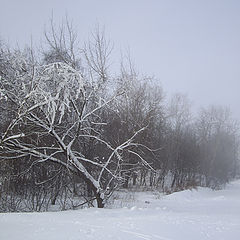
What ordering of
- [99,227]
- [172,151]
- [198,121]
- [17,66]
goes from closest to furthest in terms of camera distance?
[99,227] → [17,66] → [172,151] → [198,121]

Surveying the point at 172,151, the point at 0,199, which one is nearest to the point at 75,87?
the point at 0,199

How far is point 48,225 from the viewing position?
11.7ft

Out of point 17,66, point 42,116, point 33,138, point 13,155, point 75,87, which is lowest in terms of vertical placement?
point 13,155

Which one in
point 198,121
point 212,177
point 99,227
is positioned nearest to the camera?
point 99,227

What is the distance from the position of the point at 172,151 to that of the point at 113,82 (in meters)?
17.1

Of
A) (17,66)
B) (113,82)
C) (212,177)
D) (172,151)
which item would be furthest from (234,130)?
(17,66)

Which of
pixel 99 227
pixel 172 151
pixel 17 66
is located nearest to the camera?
pixel 99 227

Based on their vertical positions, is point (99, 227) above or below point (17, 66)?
below

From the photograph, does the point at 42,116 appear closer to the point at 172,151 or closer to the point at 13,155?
the point at 13,155

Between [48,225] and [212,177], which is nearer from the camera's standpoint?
[48,225]

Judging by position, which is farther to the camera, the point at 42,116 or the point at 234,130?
the point at 234,130

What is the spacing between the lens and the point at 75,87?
268 inches

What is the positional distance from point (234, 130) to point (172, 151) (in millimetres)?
21594

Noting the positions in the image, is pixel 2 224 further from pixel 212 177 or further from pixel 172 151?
pixel 212 177
